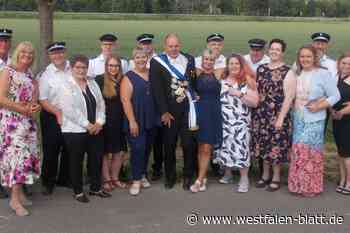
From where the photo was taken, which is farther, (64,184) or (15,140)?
(64,184)

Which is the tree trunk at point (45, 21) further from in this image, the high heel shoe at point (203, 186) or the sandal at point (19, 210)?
the sandal at point (19, 210)

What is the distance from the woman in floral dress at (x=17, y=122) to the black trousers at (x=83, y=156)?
458 mm

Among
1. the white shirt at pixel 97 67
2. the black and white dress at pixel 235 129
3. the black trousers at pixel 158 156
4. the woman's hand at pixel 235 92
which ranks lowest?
the black trousers at pixel 158 156

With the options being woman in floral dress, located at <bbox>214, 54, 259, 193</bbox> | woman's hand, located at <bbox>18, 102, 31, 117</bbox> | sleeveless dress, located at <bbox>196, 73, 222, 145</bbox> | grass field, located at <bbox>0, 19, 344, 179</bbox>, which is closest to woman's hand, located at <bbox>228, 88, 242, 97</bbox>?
woman in floral dress, located at <bbox>214, 54, 259, 193</bbox>

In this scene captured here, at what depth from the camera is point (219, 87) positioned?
260 inches

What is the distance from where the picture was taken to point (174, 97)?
6.46 metres

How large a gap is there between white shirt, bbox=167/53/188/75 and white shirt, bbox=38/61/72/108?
1223 mm

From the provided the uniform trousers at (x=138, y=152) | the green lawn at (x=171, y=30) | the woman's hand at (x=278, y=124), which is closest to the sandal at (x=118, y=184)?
the uniform trousers at (x=138, y=152)

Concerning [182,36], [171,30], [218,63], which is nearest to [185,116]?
[218,63]

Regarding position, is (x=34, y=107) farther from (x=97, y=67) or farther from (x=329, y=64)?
(x=329, y=64)

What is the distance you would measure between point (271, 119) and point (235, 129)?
45 centimetres

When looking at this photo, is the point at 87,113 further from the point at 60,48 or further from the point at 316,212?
the point at 316,212

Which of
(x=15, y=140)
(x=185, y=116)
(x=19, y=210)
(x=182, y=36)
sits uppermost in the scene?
(x=182, y=36)

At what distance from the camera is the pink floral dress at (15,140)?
18.8ft
